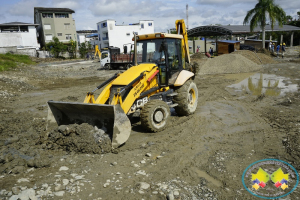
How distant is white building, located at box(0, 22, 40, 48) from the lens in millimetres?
43938

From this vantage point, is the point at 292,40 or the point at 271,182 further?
the point at 292,40

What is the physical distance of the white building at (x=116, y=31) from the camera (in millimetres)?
52906

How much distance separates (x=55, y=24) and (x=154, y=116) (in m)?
54.4

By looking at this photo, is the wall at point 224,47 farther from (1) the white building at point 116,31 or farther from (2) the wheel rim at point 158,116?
(2) the wheel rim at point 158,116

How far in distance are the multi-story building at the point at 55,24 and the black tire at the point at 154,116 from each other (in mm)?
53486

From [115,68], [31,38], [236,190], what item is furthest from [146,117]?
[31,38]

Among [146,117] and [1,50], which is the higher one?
[1,50]

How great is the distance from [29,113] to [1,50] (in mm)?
38666

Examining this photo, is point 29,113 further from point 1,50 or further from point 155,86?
point 1,50

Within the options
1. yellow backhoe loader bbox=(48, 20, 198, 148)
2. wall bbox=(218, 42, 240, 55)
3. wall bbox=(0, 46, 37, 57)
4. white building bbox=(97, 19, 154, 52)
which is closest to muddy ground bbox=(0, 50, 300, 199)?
yellow backhoe loader bbox=(48, 20, 198, 148)

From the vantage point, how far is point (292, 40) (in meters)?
46.0

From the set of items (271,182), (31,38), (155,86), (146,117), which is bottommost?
(271,182)

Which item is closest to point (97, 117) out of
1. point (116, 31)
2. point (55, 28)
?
point (116, 31)

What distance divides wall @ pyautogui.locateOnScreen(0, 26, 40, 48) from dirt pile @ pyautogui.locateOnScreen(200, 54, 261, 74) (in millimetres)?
38839
